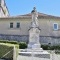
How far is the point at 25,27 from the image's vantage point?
1511 inches

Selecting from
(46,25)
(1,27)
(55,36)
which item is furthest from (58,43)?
(1,27)

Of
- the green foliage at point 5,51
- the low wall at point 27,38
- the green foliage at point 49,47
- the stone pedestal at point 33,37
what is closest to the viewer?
the green foliage at point 5,51

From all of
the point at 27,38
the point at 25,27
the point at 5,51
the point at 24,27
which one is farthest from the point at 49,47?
the point at 5,51

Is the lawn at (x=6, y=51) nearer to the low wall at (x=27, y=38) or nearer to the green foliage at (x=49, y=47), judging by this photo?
the green foliage at (x=49, y=47)

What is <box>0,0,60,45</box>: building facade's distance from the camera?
37750 mm

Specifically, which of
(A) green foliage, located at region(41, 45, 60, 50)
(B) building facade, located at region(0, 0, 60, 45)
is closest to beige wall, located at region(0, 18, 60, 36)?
(B) building facade, located at region(0, 0, 60, 45)

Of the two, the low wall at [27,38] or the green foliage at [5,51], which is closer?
the green foliage at [5,51]

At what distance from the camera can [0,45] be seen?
54.4 ft

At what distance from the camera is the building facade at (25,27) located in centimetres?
3775

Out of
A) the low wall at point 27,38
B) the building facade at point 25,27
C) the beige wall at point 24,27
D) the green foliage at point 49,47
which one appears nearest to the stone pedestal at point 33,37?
the green foliage at point 49,47

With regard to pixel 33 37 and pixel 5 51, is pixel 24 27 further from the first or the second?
pixel 5 51

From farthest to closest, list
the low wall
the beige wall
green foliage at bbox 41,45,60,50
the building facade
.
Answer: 1. the beige wall
2. the building facade
3. the low wall
4. green foliage at bbox 41,45,60,50

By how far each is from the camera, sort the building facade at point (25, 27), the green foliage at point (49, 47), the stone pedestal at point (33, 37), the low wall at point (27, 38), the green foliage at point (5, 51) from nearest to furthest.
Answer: the green foliage at point (5, 51) < the stone pedestal at point (33, 37) < the green foliage at point (49, 47) < the low wall at point (27, 38) < the building facade at point (25, 27)

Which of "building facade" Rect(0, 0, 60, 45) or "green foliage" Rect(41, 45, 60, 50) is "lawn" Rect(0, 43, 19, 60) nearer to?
"green foliage" Rect(41, 45, 60, 50)
